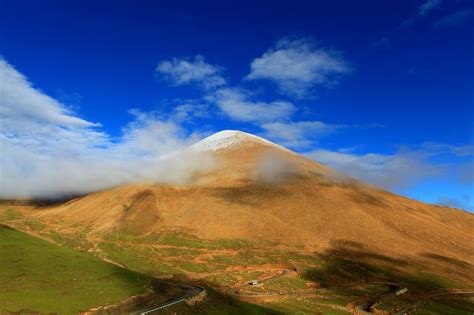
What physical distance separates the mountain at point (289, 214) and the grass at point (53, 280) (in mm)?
55245

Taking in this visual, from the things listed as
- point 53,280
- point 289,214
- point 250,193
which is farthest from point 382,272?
point 53,280

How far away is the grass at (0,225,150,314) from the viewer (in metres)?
41.9

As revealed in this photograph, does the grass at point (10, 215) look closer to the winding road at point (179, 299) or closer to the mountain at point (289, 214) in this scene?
the mountain at point (289, 214)

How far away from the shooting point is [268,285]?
245 ft

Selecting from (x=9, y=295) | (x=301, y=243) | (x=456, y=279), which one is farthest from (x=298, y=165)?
(x=9, y=295)

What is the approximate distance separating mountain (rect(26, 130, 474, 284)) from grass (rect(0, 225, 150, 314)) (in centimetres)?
5525

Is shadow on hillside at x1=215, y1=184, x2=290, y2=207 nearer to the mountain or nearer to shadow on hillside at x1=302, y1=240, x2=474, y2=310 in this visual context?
the mountain

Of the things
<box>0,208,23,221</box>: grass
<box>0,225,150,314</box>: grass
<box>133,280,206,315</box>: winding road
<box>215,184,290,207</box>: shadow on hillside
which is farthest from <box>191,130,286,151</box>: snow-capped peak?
<box>0,225,150,314</box>: grass

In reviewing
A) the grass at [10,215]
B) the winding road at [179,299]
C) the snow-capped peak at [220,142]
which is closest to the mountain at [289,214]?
the grass at [10,215]

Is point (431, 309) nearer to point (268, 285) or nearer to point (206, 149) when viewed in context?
point (268, 285)

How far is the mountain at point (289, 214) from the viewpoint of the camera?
357 feet

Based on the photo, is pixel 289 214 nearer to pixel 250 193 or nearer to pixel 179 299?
pixel 250 193

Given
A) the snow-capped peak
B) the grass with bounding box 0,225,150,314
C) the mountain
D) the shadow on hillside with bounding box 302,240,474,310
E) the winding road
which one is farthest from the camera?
the snow-capped peak

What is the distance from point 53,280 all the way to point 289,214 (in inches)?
3438
